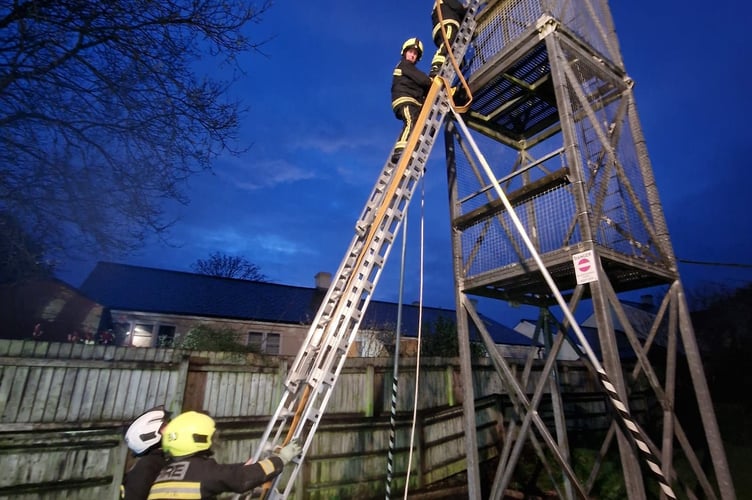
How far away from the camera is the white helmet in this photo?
3793 mm

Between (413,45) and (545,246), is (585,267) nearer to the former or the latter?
(545,246)

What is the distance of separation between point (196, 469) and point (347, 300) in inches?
87.6

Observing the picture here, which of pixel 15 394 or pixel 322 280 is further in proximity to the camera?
pixel 322 280

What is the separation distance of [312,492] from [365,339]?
12.2 metres

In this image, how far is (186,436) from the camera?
3.19 meters

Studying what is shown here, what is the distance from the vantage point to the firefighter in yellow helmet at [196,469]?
2.97 m

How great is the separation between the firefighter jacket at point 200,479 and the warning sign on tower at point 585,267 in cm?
395

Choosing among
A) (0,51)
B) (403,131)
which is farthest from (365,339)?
(0,51)

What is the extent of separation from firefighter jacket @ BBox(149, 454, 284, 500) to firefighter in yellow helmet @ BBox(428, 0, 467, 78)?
6217 millimetres

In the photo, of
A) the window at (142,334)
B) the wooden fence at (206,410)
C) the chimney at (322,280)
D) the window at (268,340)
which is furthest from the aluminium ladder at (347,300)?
the chimney at (322,280)

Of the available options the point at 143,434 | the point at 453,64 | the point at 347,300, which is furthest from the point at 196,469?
the point at 453,64

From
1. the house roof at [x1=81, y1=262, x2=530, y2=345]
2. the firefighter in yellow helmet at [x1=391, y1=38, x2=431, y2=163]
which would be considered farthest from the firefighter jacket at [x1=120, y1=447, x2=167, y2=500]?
the house roof at [x1=81, y1=262, x2=530, y2=345]

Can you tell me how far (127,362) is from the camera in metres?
6.95

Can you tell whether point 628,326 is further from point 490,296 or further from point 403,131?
point 403,131
